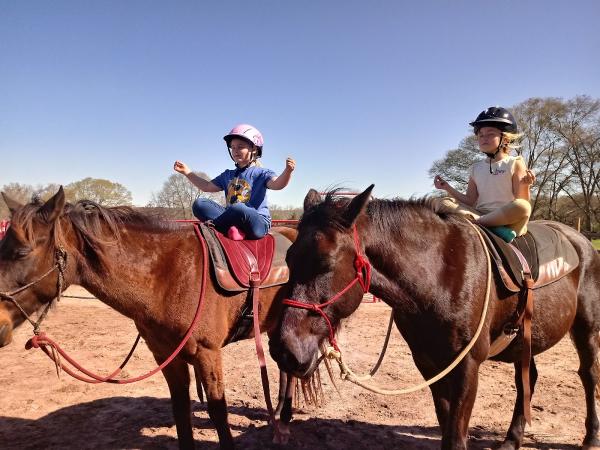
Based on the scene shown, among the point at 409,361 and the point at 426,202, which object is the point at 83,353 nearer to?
the point at 409,361

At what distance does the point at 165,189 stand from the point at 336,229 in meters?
27.1

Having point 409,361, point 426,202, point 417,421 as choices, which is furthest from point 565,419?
point 426,202

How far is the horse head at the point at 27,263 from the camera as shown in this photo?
2.29 m

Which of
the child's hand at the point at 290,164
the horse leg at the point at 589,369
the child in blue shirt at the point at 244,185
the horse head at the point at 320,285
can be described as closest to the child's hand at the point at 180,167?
the child in blue shirt at the point at 244,185

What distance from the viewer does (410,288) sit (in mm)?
2176

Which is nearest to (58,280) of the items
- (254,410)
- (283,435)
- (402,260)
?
(402,260)

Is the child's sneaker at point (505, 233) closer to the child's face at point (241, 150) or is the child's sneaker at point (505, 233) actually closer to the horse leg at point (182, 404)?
the child's face at point (241, 150)

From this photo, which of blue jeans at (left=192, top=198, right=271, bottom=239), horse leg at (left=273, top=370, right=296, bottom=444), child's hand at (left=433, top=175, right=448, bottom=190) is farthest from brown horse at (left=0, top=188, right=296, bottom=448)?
child's hand at (left=433, top=175, right=448, bottom=190)

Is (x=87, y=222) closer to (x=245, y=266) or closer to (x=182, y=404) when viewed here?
(x=245, y=266)

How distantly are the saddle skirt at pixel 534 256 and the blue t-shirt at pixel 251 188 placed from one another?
6.66ft

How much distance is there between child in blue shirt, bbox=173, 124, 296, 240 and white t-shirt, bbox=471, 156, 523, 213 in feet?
5.26

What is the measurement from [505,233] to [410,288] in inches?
40.7

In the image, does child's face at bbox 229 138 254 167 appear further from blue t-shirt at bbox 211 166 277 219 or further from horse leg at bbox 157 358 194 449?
horse leg at bbox 157 358 194 449

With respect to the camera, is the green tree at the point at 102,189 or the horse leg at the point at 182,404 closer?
the horse leg at the point at 182,404
